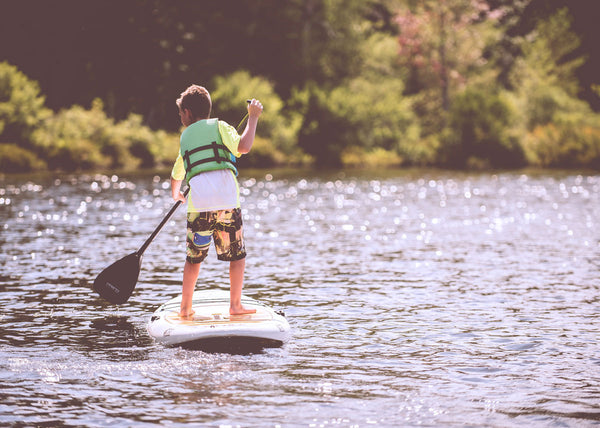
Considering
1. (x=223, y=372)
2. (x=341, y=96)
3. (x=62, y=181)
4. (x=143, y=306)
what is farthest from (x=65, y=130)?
(x=223, y=372)

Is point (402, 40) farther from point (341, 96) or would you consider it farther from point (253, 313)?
point (253, 313)

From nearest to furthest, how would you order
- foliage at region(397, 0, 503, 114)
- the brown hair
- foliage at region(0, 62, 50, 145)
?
the brown hair → foliage at region(0, 62, 50, 145) → foliage at region(397, 0, 503, 114)

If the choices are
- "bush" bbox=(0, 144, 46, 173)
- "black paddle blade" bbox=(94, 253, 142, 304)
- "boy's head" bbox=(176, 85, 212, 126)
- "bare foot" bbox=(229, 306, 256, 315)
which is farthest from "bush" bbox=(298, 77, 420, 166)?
"boy's head" bbox=(176, 85, 212, 126)

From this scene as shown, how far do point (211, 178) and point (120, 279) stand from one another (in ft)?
6.32

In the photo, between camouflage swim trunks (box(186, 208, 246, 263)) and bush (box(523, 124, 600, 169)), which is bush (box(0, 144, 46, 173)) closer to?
bush (box(523, 124, 600, 169))

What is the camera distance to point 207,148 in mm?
8633

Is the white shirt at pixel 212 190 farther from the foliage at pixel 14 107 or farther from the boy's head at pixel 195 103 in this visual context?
the foliage at pixel 14 107

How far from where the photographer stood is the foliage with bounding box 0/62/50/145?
1790 inches

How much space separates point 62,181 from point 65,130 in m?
11.2

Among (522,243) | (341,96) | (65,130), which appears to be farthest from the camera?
(341,96)

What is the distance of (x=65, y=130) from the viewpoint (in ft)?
159

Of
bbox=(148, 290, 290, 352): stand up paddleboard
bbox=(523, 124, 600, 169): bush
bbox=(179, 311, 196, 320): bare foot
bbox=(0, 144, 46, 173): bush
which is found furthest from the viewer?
bbox=(523, 124, 600, 169): bush

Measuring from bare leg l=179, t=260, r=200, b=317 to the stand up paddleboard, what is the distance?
0.08 metres

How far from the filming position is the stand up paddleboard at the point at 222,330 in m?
8.42
